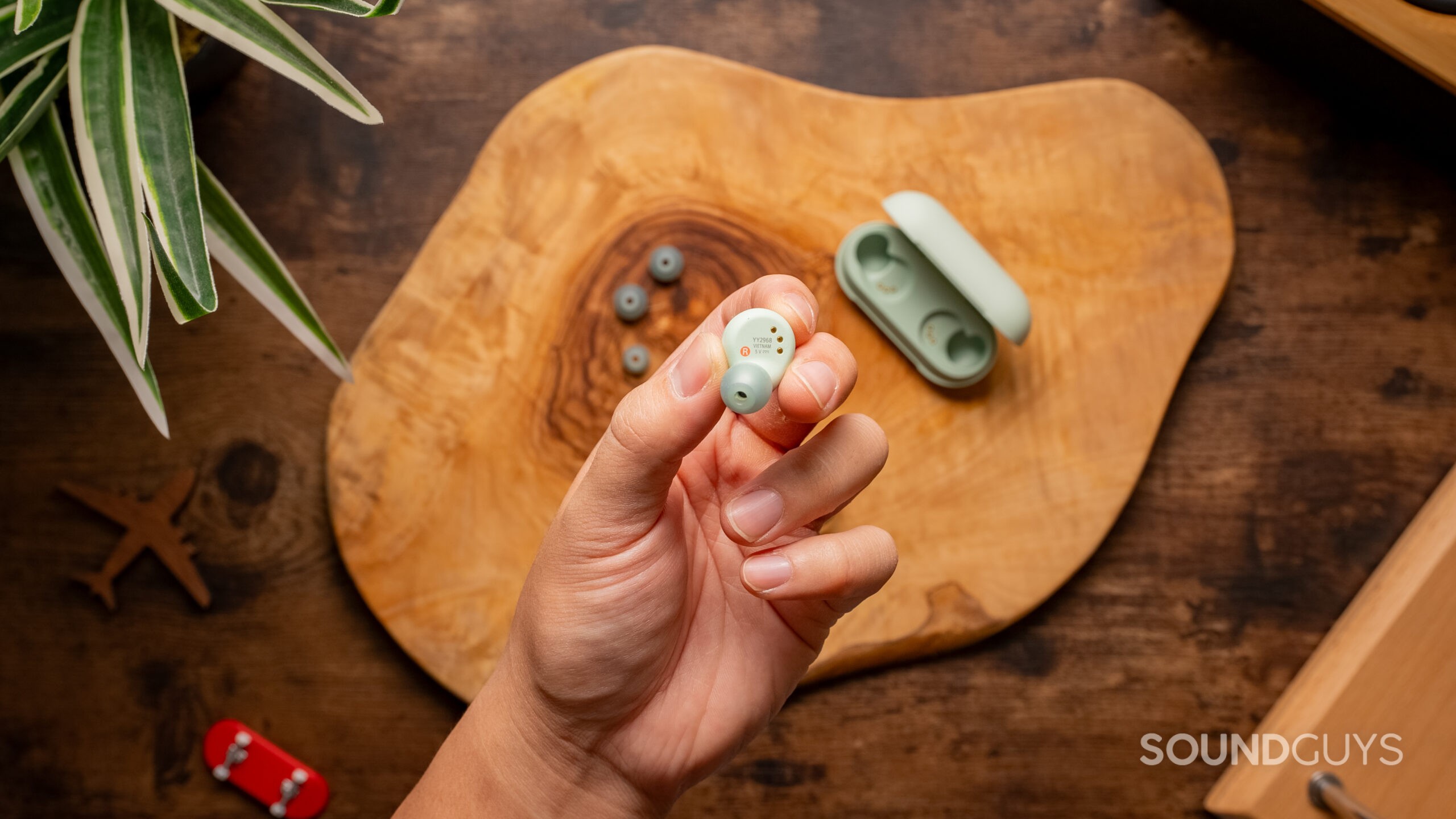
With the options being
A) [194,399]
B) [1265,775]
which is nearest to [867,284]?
[1265,775]

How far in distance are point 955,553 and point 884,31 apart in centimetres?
73

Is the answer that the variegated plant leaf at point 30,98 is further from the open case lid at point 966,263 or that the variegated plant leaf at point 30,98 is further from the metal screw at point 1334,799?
the metal screw at point 1334,799

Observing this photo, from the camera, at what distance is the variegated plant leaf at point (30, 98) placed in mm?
799

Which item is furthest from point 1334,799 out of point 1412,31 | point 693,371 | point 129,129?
point 129,129

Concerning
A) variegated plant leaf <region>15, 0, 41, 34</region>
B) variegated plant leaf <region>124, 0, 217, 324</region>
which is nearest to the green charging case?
variegated plant leaf <region>124, 0, 217, 324</region>

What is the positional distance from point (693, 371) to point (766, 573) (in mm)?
185

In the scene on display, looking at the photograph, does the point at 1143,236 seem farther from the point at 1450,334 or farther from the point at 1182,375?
the point at 1450,334

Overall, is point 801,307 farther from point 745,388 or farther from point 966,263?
point 966,263

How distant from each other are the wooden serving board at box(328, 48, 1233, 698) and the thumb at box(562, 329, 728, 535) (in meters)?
0.35

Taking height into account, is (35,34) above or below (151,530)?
above

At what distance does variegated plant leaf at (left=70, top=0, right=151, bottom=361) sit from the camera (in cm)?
79

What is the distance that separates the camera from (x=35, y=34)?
815mm

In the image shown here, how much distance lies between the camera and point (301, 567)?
117 centimetres

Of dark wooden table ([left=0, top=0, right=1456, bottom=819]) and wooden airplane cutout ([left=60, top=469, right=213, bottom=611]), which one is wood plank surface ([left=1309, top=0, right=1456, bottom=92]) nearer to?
dark wooden table ([left=0, top=0, right=1456, bottom=819])
